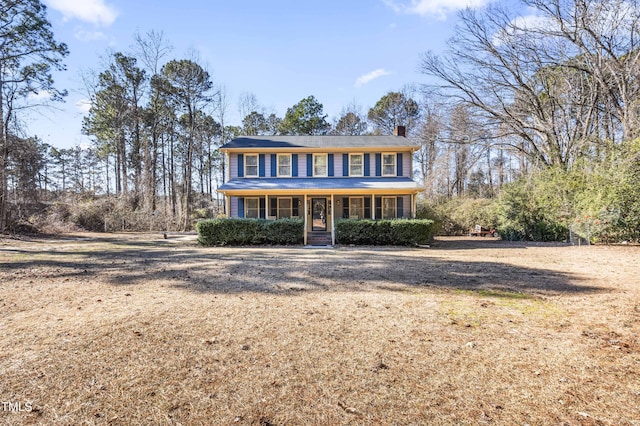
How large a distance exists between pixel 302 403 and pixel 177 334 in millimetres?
1952

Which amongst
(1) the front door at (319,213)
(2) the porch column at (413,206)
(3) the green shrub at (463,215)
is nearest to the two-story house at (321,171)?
(1) the front door at (319,213)

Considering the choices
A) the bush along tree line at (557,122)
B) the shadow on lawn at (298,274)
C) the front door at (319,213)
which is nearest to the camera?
the shadow on lawn at (298,274)

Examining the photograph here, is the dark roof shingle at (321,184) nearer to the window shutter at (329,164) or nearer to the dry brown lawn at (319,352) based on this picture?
the window shutter at (329,164)

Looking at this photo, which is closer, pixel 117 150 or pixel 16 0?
pixel 16 0

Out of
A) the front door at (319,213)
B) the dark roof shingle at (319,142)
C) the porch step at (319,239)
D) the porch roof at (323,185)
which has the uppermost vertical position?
the dark roof shingle at (319,142)

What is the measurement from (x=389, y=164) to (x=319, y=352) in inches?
630

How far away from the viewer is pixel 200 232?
13984 millimetres

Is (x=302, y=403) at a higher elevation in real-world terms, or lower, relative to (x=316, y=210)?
lower

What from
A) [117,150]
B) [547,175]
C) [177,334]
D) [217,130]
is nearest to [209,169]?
[217,130]

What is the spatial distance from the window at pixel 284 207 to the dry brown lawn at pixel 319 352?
465 inches

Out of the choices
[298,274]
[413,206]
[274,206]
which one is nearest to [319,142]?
[274,206]

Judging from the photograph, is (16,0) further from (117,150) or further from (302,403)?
(302,403)

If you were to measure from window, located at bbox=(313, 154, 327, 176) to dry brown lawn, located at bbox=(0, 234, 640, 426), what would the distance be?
1239 centimetres

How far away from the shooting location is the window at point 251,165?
18.0 meters
